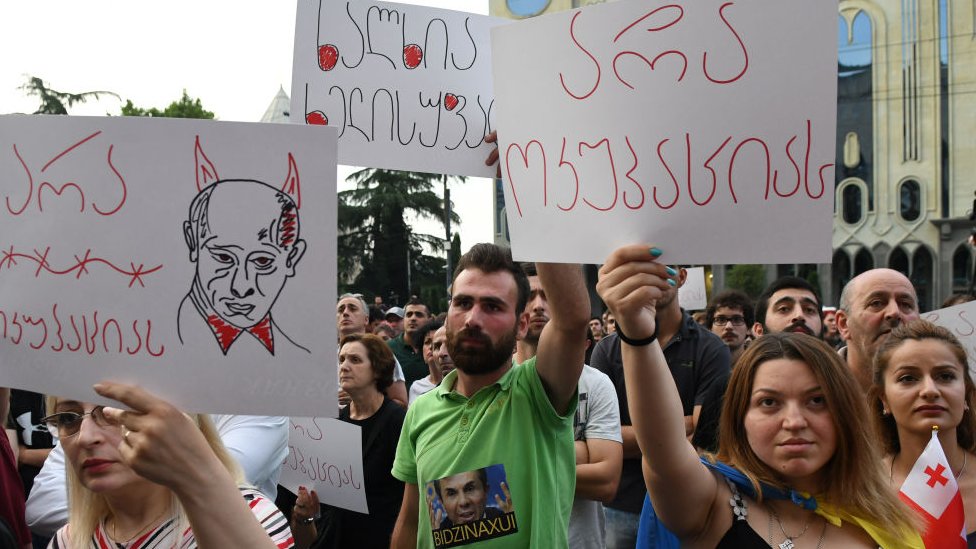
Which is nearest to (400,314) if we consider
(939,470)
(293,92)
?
(293,92)

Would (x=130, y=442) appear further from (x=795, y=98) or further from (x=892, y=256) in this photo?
(x=892, y=256)

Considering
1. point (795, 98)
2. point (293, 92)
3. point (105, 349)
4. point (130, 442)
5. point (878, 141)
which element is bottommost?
point (130, 442)

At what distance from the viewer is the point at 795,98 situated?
6.86 feet

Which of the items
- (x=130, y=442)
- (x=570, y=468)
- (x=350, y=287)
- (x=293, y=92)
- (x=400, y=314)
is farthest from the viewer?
(x=350, y=287)

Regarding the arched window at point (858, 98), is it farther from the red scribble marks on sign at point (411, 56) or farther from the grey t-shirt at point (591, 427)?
the red scribble marks on sign at point (411, 56)

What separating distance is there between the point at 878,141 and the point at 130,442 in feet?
131

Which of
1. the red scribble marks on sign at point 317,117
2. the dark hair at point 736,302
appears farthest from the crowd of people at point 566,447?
the dark hair at point 736,302

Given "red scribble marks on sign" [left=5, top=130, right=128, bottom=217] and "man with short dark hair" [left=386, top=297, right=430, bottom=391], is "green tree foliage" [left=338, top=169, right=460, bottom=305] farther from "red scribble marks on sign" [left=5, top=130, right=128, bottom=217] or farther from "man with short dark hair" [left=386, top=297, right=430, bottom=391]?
"red scribble marks on sign" [left=5, top=130, right=128, bottom=217]

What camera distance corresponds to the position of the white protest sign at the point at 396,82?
11.1ft

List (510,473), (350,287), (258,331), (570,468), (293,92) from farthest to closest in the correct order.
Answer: (350,287) → (293,92) → (570,468) → (510,473) → (258,331)

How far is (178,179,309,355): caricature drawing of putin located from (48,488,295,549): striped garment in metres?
0.41

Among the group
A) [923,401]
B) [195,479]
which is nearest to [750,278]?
[923,401]

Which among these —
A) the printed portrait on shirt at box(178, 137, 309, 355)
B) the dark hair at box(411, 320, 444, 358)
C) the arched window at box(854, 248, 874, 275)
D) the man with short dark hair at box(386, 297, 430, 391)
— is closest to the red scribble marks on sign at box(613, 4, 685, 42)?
the printed portrait on shirt at box(178, 137, 309, 355)

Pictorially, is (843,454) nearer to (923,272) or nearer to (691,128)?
(691,128)
